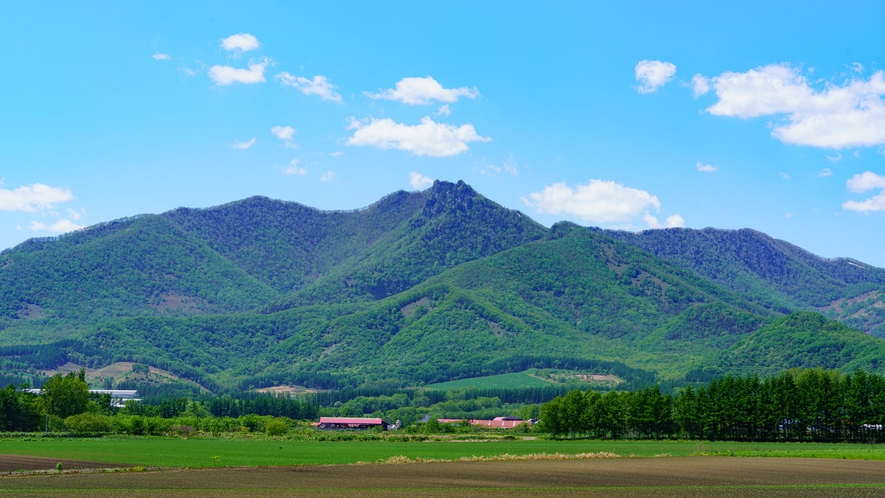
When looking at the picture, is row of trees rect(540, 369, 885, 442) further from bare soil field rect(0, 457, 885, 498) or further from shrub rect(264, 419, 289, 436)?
shrub rect(264, 419, 289, 436)

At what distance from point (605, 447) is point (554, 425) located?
3509 centimetres

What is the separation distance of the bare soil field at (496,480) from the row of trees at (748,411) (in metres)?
46.4

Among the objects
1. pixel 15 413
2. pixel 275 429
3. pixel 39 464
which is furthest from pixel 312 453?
pixel 15 413

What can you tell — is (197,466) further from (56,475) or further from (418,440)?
(418,440)

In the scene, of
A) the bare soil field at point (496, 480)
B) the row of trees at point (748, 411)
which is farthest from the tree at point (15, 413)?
the bare soil field at point (496, 480)

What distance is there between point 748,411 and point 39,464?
96602 mm

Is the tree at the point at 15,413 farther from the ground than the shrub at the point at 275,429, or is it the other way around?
the tree at the point at 15,413

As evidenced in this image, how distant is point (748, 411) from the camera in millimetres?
135625

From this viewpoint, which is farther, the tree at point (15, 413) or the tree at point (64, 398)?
the tree at point (64, 398)

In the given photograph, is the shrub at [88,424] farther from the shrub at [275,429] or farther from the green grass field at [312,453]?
the green grass field at [312,453]

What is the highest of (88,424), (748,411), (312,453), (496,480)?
(748,411)

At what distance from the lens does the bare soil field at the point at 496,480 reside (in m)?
58.7

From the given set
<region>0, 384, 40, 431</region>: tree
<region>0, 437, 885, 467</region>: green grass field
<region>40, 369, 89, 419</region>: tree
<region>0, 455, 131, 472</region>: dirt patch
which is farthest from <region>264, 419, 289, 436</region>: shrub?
<region>0, 455, 131, 472</region>: dirt patch

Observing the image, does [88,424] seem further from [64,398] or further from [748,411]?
[748,411]
